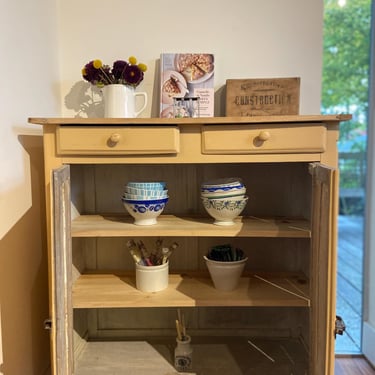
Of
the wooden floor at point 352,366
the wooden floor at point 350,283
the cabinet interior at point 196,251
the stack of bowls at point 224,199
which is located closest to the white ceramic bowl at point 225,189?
the stack of bowls at point 224,199

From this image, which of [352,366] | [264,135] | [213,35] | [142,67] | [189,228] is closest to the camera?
[264,135]

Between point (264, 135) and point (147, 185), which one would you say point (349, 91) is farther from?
point (147, 185)

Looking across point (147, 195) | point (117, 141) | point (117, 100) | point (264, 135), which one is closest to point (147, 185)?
point (147, 195)

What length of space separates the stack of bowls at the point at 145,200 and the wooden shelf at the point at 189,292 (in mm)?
256

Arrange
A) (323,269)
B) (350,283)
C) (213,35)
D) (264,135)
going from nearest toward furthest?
(323,269) → (264,135) → (213,35) → (350,283)

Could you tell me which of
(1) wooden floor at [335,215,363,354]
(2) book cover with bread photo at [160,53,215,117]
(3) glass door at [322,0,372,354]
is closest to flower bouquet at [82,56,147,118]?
(2) book cover with bread photo at [160,53,215,117]

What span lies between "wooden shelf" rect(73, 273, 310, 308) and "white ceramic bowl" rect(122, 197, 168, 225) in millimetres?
254

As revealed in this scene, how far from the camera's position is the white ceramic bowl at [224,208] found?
1273 millimetres

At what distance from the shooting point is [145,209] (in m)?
1.28

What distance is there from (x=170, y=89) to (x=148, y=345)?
1.01m

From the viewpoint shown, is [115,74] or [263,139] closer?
[263,139]

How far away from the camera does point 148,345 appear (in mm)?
1520

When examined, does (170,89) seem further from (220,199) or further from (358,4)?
(358,4)

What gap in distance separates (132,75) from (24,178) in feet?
1.65
